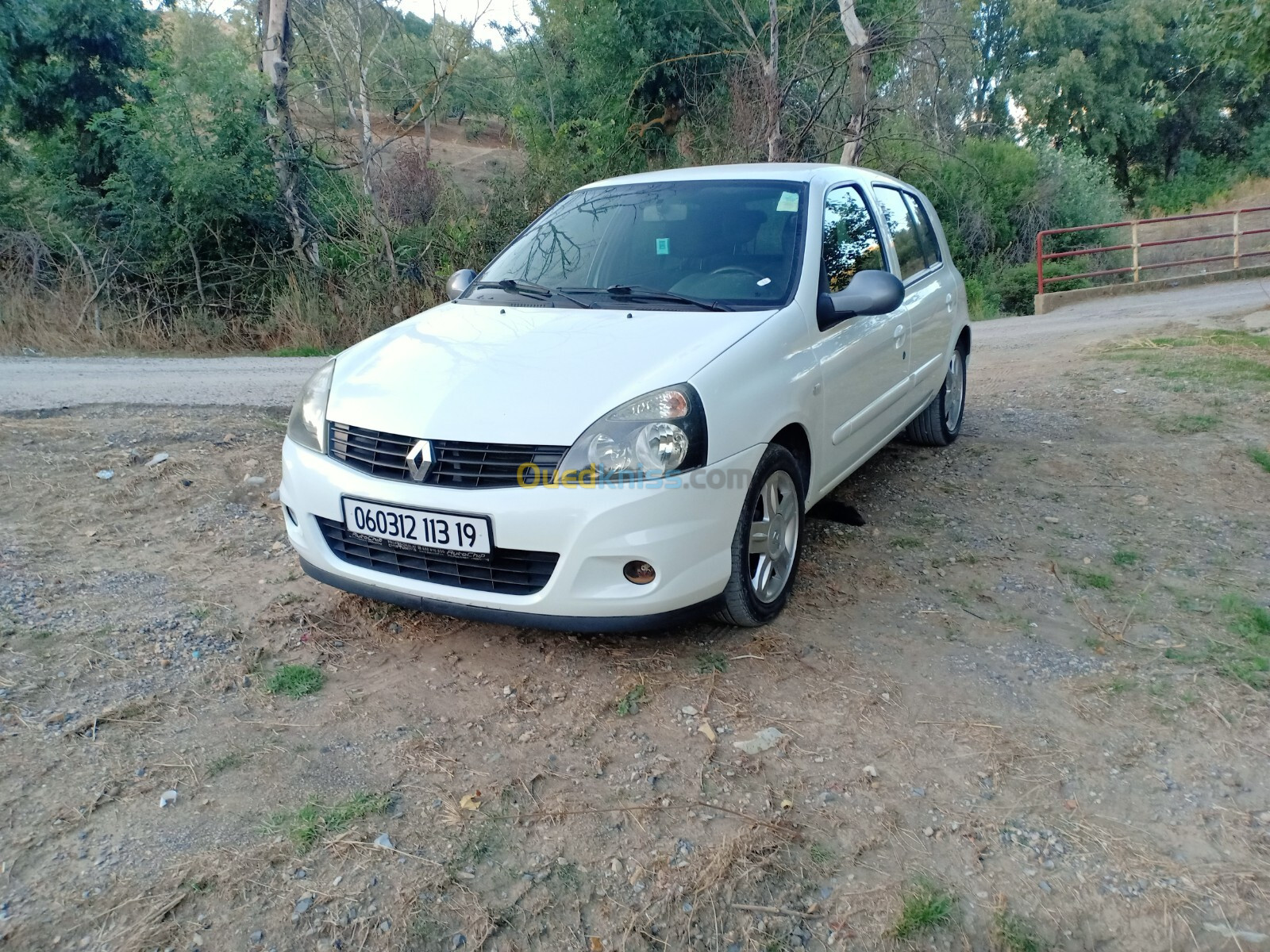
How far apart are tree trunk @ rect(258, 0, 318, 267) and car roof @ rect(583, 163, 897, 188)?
8789mm

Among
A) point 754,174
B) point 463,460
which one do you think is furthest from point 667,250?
point 463,460

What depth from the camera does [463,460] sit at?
306cm

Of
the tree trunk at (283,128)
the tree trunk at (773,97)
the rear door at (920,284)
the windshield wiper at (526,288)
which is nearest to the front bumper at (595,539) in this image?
the windshield wiper at (526,288)

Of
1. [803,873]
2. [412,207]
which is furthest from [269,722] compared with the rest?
[412,207]

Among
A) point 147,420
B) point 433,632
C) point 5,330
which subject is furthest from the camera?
point 5,330

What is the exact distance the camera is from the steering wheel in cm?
393

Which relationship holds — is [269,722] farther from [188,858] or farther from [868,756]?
[868,756]

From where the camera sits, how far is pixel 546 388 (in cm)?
318

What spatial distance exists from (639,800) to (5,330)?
11.1 metres

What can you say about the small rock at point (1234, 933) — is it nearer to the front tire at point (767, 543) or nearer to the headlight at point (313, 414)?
the front tire at point (767, 543)

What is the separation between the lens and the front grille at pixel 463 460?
301cm

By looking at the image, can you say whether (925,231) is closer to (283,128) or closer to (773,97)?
(773,97)

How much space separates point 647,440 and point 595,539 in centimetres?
36

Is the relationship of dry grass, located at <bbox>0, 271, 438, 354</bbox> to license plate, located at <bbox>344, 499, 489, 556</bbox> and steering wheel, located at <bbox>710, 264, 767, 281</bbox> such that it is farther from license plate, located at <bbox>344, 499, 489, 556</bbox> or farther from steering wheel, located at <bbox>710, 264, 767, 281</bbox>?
license plate, located at <bbox>344, 499, 489, 556</bbox>
